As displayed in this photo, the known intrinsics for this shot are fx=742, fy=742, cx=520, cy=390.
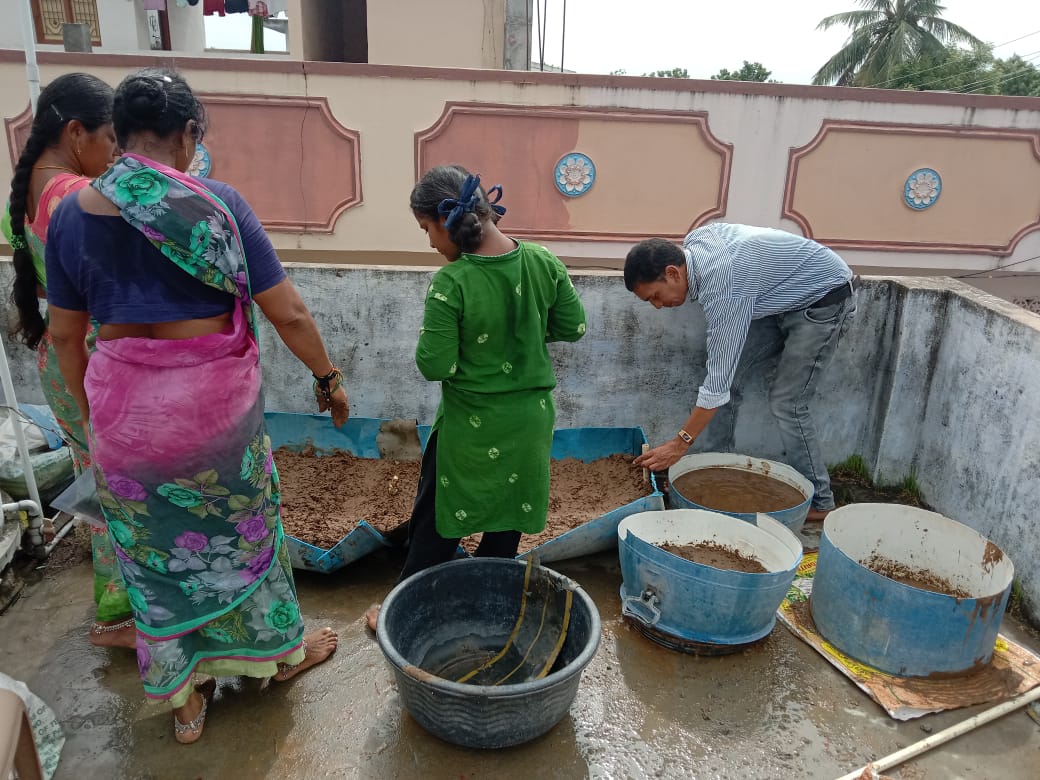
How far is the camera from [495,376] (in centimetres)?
232

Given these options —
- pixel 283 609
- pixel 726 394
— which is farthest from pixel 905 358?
pixel 283 609

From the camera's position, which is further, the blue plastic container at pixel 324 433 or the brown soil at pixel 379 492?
the blue plastic container at pixel 324 433

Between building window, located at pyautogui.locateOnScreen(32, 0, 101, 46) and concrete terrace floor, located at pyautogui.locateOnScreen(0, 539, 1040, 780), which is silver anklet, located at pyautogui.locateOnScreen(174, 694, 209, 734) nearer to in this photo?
concrete terrace floor, located at pyautogui.locateOnScreen(0, 539, 1040, 780)

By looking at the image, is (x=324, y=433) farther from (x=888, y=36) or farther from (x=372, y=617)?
(x=888, y=36)

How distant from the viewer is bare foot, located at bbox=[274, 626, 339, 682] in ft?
8.19

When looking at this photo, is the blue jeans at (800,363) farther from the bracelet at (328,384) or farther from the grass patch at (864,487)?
the bracelet at (328,384)

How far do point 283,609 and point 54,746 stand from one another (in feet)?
2.43

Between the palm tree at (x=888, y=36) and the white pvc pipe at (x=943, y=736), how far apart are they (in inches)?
1059

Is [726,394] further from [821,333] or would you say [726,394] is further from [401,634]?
[401,634]

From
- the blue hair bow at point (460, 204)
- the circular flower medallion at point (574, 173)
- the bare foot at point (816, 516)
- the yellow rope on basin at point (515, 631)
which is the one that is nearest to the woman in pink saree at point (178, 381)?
the blue hair bow at point (460, 204)

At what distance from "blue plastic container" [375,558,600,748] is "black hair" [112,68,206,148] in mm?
1446

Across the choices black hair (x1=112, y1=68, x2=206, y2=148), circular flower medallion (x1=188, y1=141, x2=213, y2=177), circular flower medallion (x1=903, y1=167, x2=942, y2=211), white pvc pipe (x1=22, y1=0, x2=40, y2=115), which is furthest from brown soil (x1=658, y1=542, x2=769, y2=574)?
circular flower medallion (x1=903, y1=167, x2=942, y2=211)

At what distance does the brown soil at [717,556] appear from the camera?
286cm

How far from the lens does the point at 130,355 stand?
1.82 m
